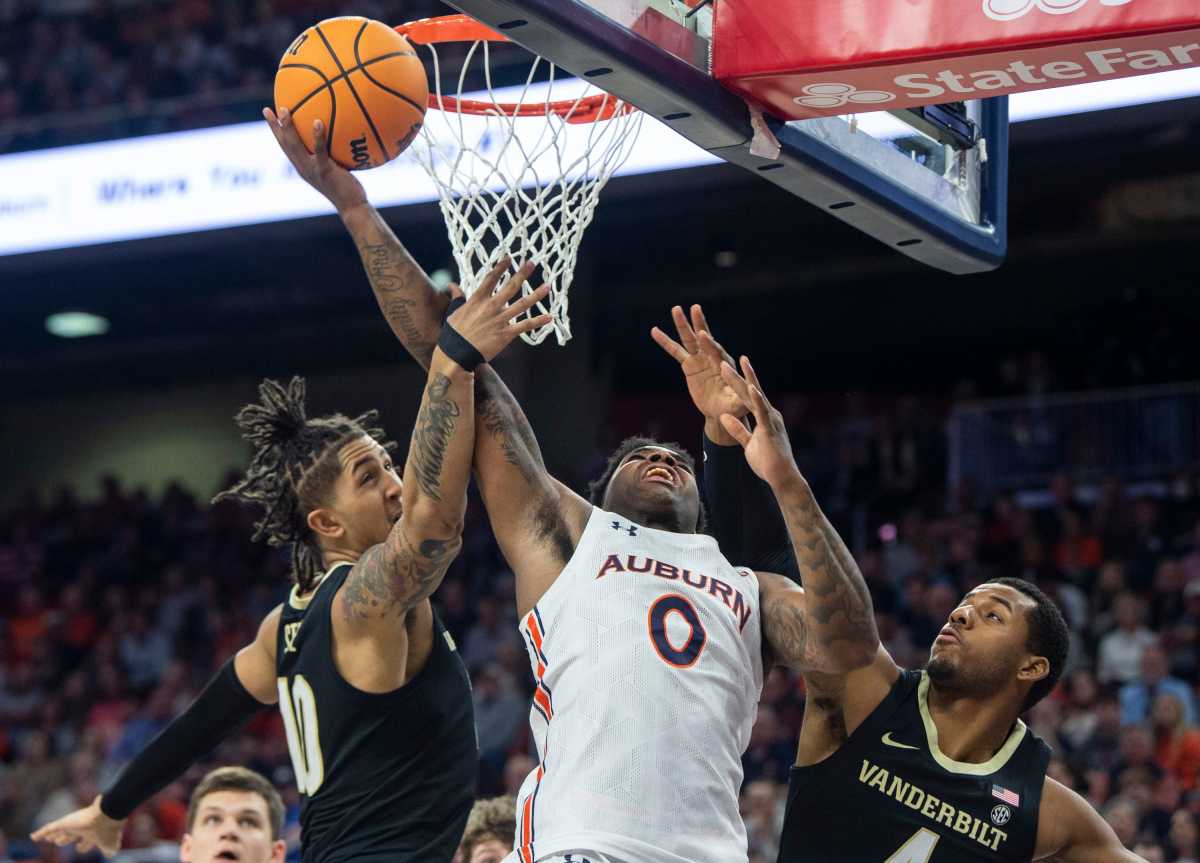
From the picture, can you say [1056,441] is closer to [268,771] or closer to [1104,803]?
[1104,803]

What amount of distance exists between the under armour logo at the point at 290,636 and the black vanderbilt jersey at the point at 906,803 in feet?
4.05

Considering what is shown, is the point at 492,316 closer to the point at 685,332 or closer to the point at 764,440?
the point at 685,332

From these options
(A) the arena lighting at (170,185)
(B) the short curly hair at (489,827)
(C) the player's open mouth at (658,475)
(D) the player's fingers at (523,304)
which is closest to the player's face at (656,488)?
(C) the player's open mouth at (658,475)

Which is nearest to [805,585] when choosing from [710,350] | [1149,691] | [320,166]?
[710,350]

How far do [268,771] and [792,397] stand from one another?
886 centimetres

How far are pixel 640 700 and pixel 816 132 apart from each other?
1.42 m

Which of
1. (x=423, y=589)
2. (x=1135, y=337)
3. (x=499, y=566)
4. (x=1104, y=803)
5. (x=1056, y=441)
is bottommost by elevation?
(x=1104, y=803)

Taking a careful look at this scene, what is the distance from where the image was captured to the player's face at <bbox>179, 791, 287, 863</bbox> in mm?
4281

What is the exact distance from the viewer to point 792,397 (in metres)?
17.8

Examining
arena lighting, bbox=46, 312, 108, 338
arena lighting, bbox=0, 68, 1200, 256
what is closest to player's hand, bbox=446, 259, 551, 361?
arena lighting, bbox=0, 68, 1200, 256

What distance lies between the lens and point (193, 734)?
13.9 ft

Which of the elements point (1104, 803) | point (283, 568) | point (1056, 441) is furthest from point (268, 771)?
point (1056, 441)

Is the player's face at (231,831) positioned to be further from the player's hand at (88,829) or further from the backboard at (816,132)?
the backboard at (816,132)

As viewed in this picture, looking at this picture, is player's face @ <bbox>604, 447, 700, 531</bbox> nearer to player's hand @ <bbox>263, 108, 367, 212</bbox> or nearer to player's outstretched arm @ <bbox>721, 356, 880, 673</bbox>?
player's outstretched arm @ <bbox>721, 356, 880, 673</bbox>
